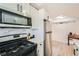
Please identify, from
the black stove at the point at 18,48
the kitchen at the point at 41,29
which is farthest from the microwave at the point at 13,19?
the black stove at the point at 18,48

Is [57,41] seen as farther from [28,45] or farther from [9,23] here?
[9,23]

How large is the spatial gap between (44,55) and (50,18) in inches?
14.4

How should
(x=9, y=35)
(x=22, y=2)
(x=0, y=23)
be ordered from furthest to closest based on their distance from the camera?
1. (x=22, y=2)
2. (x=9, y=35)
3. (x=0, y=23)

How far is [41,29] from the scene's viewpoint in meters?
1.16

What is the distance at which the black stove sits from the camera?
946 millimetres

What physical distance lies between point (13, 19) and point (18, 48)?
281 mm

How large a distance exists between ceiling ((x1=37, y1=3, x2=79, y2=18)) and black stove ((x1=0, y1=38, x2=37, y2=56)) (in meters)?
0.38

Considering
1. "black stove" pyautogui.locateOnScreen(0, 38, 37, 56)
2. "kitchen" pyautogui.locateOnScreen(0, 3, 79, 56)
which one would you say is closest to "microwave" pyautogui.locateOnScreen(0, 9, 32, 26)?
"kitchen" pyautogui.locateOnScreen(0, 3, 79, 56)

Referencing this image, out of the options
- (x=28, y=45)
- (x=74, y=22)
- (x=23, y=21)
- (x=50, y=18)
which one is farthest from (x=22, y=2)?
(x=74, y=22)

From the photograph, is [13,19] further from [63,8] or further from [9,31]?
[63,8]

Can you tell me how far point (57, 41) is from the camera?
108 centimetres

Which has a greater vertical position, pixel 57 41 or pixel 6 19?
pixel 6 19

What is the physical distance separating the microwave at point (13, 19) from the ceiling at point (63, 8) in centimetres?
20

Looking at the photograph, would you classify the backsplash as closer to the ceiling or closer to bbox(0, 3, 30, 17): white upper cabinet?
bbox(0, 3, 30, 17): white upper cabinet
